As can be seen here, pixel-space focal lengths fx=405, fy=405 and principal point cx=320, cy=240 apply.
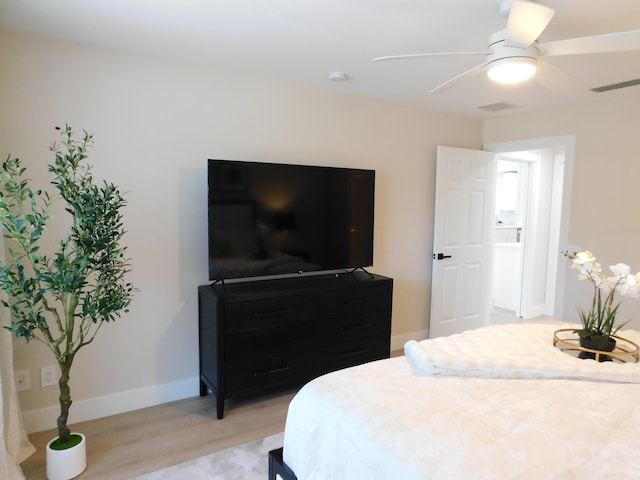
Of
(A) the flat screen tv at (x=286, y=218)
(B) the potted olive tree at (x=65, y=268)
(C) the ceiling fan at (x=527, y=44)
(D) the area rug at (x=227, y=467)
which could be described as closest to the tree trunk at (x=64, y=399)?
(B) the potted olive tree at (x=65, y=268)

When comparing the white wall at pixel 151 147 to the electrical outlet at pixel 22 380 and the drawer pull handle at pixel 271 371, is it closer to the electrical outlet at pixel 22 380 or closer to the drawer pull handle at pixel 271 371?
the electrical outlet at pixel 22 380

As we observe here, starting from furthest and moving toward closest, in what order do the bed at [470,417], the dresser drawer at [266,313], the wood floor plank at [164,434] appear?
the dresser drawer at [266,313] < the wood floor plank at [164,434] < the bed at [470,417]

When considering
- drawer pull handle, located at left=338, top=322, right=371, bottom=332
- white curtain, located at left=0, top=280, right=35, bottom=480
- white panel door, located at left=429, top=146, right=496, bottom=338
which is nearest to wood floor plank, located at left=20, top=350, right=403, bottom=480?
white curtain, located at left=0, top=280, right=35, bottom=480

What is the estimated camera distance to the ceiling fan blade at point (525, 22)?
1.57 meters

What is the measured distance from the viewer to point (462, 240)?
4371mm

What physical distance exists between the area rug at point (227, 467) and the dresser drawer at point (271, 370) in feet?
1.44

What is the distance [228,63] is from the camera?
287 cm

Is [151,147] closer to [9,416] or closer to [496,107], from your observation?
[9,416]

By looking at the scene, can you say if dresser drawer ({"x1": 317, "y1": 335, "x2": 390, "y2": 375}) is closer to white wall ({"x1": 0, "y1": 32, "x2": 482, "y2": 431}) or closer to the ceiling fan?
white wall ({"x1": 0, "y1": 32, "x2": 482, "y2": 431})

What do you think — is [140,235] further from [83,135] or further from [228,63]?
[228,63]

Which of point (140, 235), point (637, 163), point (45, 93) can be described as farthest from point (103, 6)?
point (637, 163)

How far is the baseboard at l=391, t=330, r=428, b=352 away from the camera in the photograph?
4.12 m

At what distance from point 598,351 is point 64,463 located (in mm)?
2695

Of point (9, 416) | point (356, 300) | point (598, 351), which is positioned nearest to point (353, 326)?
point (356, 300)
